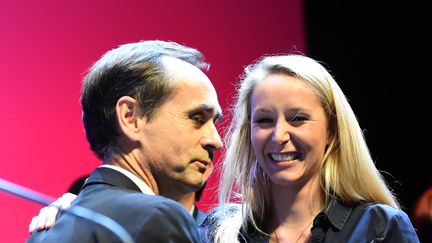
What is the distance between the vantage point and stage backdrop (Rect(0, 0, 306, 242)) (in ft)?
8.57

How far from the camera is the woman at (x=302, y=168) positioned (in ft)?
7.45

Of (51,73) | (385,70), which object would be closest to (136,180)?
(51,73)

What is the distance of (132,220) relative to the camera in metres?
1.47

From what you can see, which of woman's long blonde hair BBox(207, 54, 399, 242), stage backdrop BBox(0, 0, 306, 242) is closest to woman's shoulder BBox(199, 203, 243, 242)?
woman's long blonde hair BBox(207, 54, 399, 242)

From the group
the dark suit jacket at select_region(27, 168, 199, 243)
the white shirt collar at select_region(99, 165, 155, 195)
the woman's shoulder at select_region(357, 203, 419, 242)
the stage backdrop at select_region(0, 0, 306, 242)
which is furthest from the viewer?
the stage backdrop at select_region(0, 0, 306, 242)

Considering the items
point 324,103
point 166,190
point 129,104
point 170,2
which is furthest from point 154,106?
point 170,2

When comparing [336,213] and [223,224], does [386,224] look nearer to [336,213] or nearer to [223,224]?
[336,213]

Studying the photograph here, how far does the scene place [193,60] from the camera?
186 cm

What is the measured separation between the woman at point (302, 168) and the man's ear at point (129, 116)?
0.64 meters

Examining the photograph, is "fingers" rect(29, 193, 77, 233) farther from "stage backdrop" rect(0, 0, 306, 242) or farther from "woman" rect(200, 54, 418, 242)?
"stage backdrop" rect(0, 0, 306, 242)

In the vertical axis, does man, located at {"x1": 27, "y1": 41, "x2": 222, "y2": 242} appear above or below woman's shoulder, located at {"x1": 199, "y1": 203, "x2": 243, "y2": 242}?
above

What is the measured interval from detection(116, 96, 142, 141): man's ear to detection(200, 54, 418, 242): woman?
0.64 metres

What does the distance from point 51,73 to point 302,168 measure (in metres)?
0.97

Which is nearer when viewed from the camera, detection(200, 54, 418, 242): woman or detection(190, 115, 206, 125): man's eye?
detection(190, 115, 206, 125): man's eye
